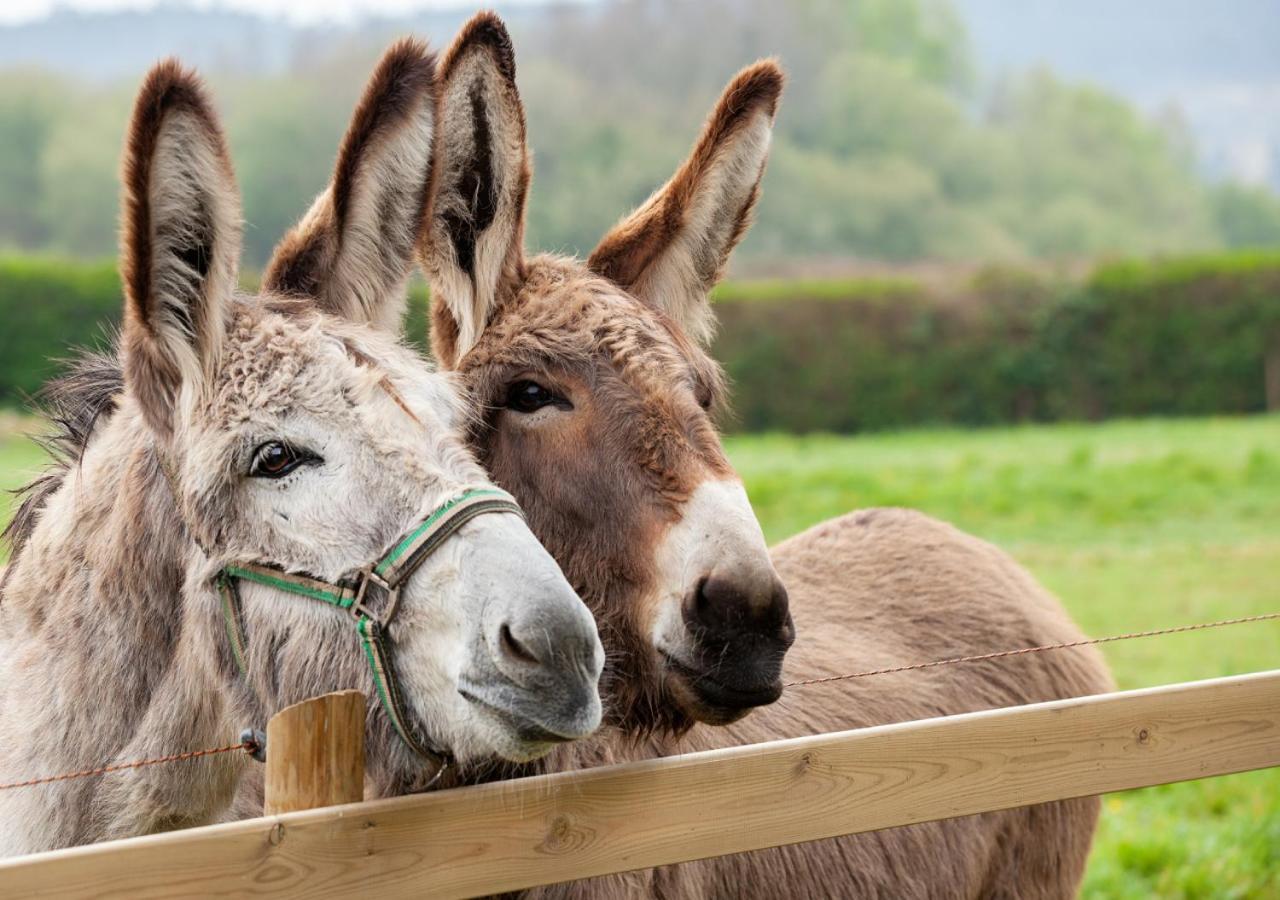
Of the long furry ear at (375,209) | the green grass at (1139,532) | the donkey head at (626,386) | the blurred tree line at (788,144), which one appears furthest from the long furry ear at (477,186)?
the blurred tree line at (788,144)

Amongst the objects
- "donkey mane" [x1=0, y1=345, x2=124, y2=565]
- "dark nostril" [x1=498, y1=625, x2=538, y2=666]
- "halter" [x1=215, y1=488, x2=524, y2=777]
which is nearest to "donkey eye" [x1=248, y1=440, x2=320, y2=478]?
"halter" [x1=215, y1=488, x2=524, y2=777]

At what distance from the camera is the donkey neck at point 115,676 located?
2.51 meters

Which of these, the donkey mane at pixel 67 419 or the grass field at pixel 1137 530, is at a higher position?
the donkey mane at pixel 67 419

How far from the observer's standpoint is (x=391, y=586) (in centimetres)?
220

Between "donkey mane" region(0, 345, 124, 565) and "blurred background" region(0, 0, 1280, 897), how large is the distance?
0.25 m

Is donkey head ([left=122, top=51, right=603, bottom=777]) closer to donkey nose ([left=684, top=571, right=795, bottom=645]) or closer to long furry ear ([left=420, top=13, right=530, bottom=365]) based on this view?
donkey nose ([left=684, top=571, right=795, bottom=645])

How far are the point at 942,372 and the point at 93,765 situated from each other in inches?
979

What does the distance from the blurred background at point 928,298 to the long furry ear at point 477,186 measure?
0.21m

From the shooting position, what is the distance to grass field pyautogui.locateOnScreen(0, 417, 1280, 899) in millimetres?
5938

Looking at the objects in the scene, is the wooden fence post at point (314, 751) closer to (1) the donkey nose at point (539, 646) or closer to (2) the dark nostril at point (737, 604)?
(1) the donkey nose at point (539, 646)

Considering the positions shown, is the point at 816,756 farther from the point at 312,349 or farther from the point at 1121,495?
the point at 1121,495

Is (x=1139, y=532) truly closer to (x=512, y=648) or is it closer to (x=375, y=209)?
(x=375, y=209)

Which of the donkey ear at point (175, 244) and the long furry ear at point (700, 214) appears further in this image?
the long furry ear at point (700, 214)

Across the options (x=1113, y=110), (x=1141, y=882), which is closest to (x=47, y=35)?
(x=1113, y=110)
